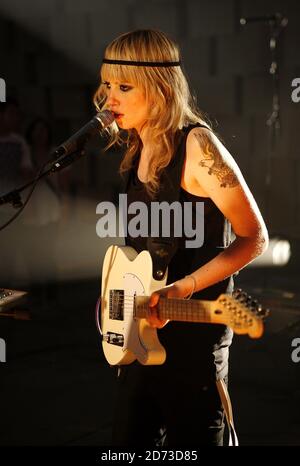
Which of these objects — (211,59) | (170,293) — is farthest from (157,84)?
(211,59)

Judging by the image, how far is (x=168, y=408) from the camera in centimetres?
228

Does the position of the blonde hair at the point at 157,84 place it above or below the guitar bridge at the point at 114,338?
above

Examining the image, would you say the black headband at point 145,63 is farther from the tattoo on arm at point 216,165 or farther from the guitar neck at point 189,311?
the guitar neck at point 189,311

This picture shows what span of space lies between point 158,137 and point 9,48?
415cm

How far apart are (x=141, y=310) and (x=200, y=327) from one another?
175 millimetres

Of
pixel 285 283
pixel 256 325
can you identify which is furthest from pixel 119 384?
pixel 285 283

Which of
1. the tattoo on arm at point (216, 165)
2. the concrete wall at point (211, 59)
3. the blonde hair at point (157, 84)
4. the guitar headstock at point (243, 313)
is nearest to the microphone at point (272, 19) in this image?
the concrete wall at point (211, 59)

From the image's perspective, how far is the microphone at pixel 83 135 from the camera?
7.48ft

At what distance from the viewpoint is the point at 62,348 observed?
5234 mm

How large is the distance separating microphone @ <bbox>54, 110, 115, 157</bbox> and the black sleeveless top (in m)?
0.22

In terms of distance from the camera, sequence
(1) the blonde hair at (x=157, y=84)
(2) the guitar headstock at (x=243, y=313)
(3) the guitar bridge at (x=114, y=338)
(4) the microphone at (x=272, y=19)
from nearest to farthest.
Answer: (2) the guitar headstock at (x=243, y=313) < (1) the blonde hair at (x=157, y=84) < (3) the guitar bridge at (x=114, y=338) < (4) the microphone at (x=272, y=19)

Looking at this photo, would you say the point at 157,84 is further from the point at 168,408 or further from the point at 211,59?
the point at 211,59

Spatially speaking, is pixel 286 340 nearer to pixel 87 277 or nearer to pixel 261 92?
pixel 261 92

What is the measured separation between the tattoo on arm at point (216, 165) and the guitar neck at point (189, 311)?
320 millimetres
